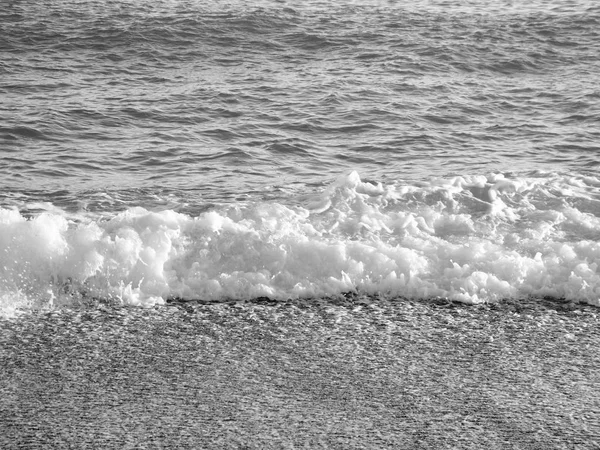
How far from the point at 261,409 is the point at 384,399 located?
2.11 ft

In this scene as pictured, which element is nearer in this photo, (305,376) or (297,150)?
(305,376)

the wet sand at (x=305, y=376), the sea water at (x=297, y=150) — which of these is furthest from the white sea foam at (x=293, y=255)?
the wet sand at (x=305, y=376)

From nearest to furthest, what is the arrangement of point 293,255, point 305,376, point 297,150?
point 305,376 → point 293,255 → point 297,150

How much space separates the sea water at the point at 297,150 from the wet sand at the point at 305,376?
330 mm

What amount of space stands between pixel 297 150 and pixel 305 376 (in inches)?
184

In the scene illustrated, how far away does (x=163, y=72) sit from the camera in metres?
12.1

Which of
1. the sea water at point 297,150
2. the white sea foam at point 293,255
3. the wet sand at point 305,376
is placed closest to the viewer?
the wet sand at point 305,376

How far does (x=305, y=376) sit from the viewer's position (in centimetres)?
497

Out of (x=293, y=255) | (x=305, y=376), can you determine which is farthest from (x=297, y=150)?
(x=305, y=376)

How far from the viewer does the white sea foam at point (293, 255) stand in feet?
19.8

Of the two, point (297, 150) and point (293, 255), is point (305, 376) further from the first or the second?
point (297, 150)

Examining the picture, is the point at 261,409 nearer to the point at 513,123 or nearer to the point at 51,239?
the point at 51,239

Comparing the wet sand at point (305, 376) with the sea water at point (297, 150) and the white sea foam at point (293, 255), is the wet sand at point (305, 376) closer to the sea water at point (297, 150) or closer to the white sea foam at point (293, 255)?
the white sea foam at point (293, 255)

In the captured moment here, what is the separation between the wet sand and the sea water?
33 centimetres
